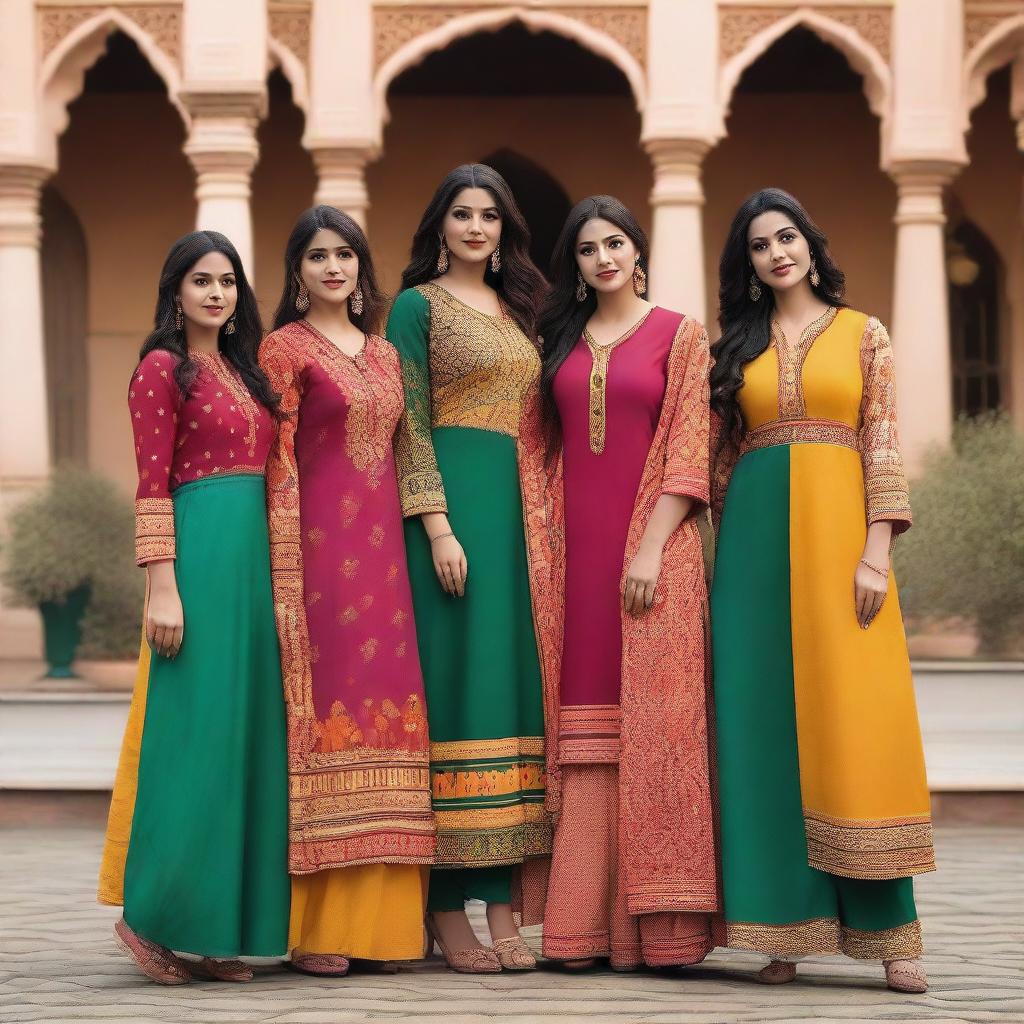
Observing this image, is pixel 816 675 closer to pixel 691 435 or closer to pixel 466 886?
pixel 691 435

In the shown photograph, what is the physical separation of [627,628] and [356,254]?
103 centimetres

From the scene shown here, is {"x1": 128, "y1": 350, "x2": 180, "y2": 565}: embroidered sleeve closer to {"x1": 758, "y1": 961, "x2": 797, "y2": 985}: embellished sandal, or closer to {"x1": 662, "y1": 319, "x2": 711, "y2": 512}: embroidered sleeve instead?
{"x1": 662, "y1": 319, "x2": 711, "y2": 512}: embroidered sleeve

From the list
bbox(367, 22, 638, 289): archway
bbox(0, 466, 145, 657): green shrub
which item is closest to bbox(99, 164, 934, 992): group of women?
bbox(0, 466, 145, 657): green shrub

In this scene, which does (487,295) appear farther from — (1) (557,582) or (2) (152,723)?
(2) (152,723)

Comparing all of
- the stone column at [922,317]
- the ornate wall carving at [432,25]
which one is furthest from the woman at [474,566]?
the stone column at [922,317]

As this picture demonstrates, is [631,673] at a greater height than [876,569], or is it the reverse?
[876,569]

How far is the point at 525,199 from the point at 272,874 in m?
10.7

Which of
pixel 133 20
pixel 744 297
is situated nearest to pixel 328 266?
pixel 744 297

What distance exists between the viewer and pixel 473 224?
4.09 meters

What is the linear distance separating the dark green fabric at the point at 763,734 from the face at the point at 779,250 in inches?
14.9

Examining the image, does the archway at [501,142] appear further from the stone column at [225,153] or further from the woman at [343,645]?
the woman at [343,645]

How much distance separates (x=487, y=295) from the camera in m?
4.20

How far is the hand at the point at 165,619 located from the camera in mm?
3850

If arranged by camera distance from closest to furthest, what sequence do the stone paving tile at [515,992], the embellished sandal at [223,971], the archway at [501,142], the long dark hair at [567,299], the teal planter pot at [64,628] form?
the stone paving tile at [515,992] < the embellished sandal at [223,971] < the long dark hair at [567,299] < the teal planter pot at [64,628] < the archway at [501,142]
